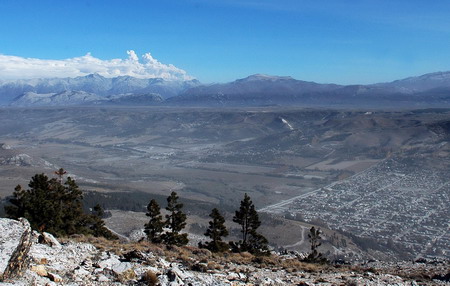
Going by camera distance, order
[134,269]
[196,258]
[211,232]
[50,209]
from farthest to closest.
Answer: [211,232] < [50,209] < [196,258] < [134,269]

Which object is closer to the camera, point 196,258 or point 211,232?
point 196,258

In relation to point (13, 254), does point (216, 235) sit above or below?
below

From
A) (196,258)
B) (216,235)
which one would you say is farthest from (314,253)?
(196,258)

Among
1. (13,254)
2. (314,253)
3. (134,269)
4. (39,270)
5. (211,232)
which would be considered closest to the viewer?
(13,254)

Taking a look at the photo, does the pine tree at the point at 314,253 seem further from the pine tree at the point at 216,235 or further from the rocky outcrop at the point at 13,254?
the rocky outcrop at the point at 13,254

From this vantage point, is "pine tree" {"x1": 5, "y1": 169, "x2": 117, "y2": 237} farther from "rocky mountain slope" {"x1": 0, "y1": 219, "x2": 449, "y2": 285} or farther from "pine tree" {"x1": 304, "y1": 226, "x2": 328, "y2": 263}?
"pine tree" {"x1": 304, "y1": 226, "x2": 328, "y2": 263}

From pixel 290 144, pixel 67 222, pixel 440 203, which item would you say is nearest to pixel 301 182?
pixel 440 203

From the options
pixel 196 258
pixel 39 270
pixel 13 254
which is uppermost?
pixel 13 254

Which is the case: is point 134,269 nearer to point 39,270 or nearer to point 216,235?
point 39,270

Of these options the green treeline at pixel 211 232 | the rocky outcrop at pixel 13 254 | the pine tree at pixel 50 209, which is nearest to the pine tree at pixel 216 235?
the green treeline at pixel 211 232
